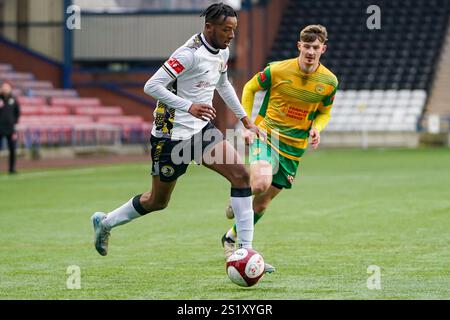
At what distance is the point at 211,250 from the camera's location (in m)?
11.2

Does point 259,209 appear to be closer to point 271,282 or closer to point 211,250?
point 211,250

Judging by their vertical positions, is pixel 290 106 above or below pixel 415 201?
above

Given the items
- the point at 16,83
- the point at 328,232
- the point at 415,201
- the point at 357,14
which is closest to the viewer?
the point at 328,232

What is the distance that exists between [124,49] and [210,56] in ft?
107

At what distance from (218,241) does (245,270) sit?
11.6 feet

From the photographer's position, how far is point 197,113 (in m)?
8.88

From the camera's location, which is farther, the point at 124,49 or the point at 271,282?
the point at 124,49

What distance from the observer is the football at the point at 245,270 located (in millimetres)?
8477

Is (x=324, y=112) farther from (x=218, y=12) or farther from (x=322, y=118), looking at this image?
(x=218, y=12)

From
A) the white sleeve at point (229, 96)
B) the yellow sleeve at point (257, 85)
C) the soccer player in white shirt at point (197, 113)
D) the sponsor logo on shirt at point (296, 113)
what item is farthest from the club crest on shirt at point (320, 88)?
the soccer player in white shirt at point (197, 113)

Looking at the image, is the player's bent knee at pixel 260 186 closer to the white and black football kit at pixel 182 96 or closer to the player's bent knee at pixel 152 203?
the player's bent knee at pixel 152 203

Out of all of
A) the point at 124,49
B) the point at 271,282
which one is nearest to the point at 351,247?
the point at 271,282

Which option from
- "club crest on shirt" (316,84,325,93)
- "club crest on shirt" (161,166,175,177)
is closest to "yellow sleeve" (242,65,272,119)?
"club crest on shirt" (316,84,325,93)

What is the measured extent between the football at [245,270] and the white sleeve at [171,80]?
1304mm
